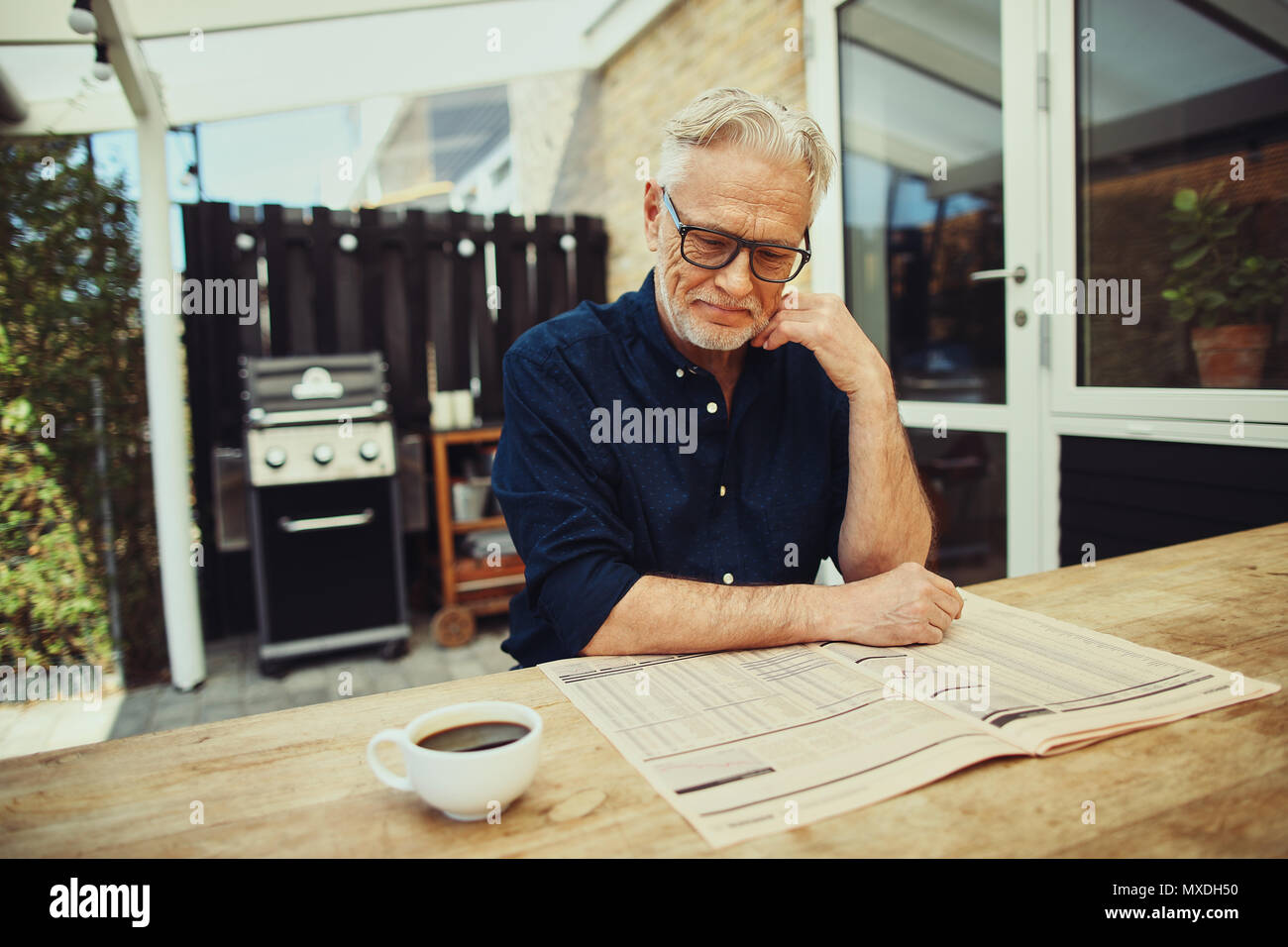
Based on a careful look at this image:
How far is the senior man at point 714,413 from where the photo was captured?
1406 millimetres

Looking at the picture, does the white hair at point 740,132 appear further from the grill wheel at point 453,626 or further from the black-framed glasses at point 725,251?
the grill wheel at point 453,626

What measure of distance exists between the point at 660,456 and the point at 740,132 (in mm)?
584

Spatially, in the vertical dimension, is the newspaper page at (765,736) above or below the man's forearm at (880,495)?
below

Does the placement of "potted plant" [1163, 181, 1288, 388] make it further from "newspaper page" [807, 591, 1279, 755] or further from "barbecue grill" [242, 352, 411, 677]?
"barbecue grill" [242, 352, 411, 677]

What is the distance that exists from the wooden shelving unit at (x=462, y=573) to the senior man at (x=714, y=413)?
111 inches

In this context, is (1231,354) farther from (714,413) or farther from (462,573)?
(462,573)

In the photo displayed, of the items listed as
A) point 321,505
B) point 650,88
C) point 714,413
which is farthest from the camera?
point 650,88

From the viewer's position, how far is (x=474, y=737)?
2.44ft

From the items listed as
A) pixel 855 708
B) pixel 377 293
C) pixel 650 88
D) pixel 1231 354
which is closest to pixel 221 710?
pixel 377 293

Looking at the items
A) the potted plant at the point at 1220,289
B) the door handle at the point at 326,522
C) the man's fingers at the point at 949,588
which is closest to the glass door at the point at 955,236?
the potted plant at the point at 1220,289

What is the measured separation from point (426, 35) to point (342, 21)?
57cm

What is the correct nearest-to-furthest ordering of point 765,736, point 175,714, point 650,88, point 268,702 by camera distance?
point 765,736 < point 175,714 < point 268,702 < point 650,88

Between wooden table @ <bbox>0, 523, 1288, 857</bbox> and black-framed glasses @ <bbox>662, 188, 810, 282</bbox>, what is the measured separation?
0.84 meters
